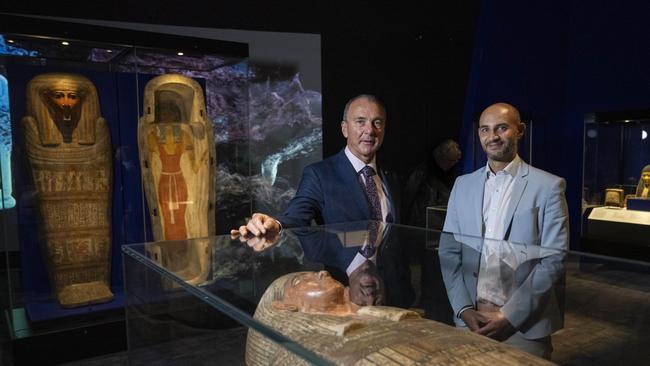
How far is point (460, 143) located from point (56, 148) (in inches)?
187

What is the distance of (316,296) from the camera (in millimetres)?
1478

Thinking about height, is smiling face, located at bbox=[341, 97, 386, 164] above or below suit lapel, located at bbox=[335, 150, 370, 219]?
above

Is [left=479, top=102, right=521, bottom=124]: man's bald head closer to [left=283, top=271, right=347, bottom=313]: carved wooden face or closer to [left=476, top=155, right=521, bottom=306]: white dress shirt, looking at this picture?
[left=476, top=155, right=521, bottom=306]: white dress shirt

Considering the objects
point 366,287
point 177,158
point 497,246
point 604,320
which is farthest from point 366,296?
point 177,158

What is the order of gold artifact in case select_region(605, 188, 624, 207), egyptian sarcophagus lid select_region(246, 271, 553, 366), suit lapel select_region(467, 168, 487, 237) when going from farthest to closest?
gold artifact in case select_region(605, 188, 624, 207) < suit lapel select_region(467, 168, 487, 237) < egyptian sarcophagus lid select_region(246, 271, 553, 366)

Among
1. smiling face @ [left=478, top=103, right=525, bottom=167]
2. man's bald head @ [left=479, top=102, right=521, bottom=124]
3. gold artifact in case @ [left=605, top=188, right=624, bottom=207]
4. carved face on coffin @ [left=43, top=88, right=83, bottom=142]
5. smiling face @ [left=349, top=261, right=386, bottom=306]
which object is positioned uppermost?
carved face on coffin @ [left=43, top=88, right=83, bottom=142]

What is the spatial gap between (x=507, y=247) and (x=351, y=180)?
0.80m

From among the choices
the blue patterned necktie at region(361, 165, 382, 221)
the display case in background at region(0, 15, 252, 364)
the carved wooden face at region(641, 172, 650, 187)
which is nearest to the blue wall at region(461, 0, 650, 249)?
the carved wooden face at region(641, 172, 650, 187)

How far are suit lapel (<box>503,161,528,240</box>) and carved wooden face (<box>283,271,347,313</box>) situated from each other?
86 cm

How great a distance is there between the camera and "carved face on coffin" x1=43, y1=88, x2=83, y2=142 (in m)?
3.79

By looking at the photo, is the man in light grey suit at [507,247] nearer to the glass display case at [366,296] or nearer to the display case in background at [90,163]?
the glass display case at [366,296]

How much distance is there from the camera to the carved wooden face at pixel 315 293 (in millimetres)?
1459

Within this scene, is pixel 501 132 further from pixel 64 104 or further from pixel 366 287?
pixel 64 104

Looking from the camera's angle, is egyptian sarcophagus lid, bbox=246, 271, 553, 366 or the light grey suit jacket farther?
the light grey suit jacket
